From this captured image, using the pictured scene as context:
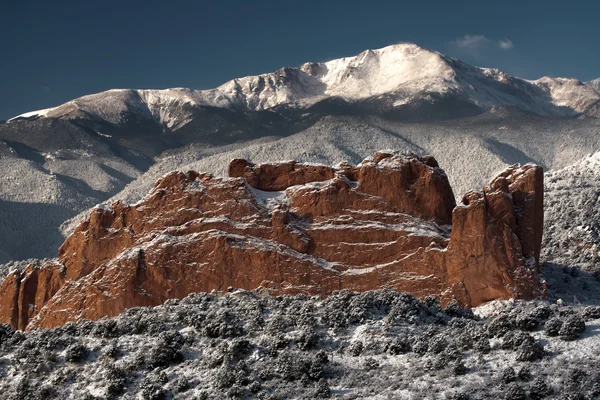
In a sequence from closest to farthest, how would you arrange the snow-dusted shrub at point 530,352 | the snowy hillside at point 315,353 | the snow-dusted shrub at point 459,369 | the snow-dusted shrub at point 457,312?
the snowy hillside at point 315,353, the snow-dusted shrub at point 459,369, the snow-dusted shrub at point 530,352, the snow-dusted shrub at point 457,312

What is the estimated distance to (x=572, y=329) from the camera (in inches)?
2165

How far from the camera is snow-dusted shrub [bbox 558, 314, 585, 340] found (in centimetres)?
5500

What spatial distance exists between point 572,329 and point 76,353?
28.7 m

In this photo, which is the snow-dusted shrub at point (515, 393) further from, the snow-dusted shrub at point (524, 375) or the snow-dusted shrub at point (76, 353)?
the snow-dusted shrub at point (76, 353)

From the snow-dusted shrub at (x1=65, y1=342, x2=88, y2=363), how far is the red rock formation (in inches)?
753

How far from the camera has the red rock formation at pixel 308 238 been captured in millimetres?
77625

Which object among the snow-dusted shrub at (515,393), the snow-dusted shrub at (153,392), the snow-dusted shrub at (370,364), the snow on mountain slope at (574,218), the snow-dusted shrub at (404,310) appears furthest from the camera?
the snow on mountain slope at (574,218)

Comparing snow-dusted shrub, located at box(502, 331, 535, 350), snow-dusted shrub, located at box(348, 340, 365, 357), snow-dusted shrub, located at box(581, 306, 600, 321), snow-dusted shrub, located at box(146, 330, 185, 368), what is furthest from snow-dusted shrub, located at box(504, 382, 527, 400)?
snow-dusted shrub, located at box(146, 330, 185, 368)

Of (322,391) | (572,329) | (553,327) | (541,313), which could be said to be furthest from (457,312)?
(322,391)

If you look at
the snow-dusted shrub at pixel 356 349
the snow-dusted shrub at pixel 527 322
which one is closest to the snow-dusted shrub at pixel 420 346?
the snow-dusted shrub at pixel 356 349

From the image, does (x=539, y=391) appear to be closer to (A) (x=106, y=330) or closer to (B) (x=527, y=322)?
(B) (x=527, y=322)

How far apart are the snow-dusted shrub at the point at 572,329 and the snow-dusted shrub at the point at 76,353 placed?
2779cm

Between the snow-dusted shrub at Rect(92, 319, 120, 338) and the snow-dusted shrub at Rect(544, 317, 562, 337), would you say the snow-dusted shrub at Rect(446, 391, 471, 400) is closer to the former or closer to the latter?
the snow-dusted shrub at Rect(544, 317, 562, 337)

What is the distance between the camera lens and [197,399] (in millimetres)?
54844
